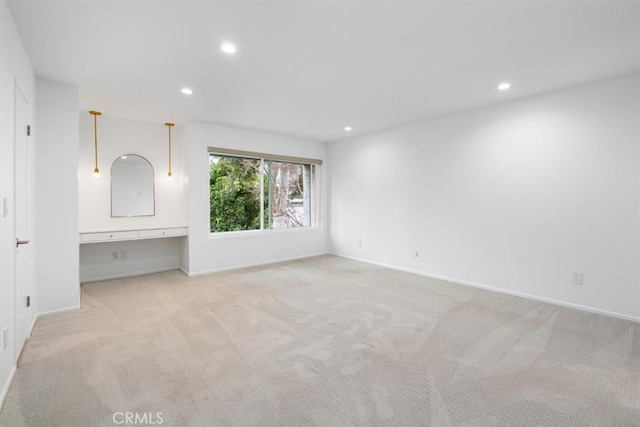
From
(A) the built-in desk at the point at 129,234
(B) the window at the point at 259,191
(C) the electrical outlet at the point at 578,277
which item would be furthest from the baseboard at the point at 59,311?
(C) the electrical outlet at the point at 578,277

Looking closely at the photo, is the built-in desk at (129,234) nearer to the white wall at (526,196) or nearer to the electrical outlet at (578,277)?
the white wall at (526,196)

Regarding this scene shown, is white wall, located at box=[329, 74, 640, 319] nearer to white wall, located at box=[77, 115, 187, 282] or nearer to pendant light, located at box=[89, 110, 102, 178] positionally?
white wall, located at box=[77, 115, 187, 282]

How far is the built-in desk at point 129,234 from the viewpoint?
13.1ft

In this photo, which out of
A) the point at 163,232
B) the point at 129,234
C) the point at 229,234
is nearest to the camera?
the point at 129,234

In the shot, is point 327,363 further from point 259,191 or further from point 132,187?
point 132,187

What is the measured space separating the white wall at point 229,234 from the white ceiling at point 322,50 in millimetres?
1047

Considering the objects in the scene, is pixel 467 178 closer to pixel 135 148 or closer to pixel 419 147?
pixel 419 147

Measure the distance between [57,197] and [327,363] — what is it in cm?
331

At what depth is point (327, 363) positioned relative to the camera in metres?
2.27

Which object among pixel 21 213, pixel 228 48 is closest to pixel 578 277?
pixel 228 48

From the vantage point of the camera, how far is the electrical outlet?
3357mm

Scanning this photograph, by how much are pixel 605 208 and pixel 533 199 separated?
0.65m

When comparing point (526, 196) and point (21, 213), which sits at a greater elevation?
point (526, 196)

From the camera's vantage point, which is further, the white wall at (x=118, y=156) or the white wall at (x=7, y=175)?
the white wall at (x=118, y=156)
